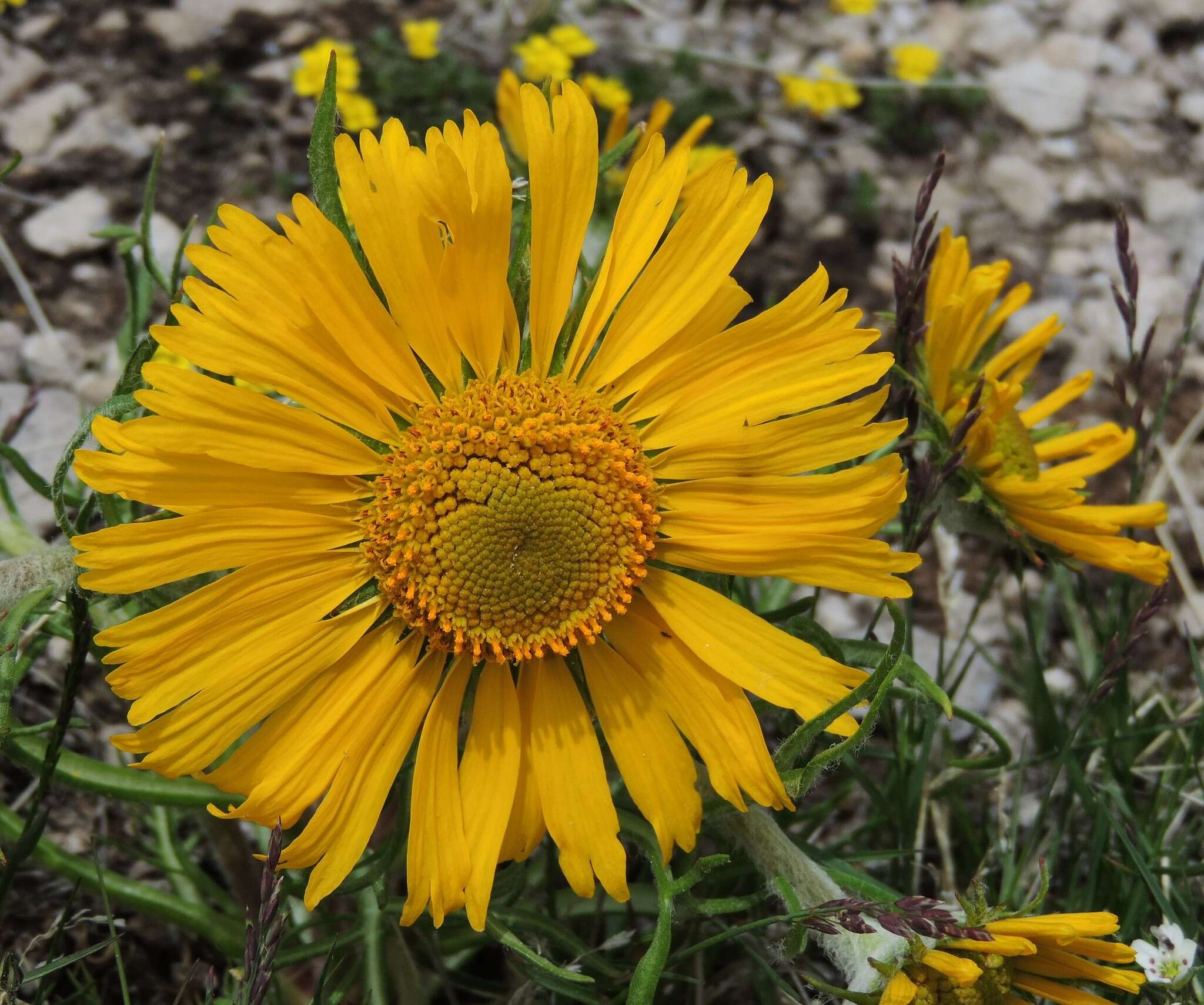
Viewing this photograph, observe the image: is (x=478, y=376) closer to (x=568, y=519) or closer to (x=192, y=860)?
(x=568, y=519)

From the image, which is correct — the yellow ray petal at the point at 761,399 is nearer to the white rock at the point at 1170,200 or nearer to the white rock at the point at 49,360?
the white rock at the point at 49,360

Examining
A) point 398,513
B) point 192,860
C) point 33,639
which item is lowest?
point 192,860

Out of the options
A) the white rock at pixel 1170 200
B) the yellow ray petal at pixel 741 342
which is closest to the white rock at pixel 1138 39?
the white rock at pixel 1170 200

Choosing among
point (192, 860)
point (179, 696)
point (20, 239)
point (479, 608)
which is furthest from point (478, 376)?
point (20, 239)

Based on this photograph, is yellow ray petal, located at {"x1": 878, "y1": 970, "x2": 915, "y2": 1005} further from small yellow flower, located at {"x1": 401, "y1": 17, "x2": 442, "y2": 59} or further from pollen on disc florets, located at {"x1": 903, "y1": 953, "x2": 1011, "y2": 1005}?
small yellow flower, located at {"x1": 401, "y1": 17, "x2": 442, "y2": 59}

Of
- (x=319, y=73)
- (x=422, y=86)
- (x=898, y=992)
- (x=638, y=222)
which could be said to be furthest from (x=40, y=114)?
(x=898, y=992)

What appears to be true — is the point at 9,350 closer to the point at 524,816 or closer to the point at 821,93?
the point at 524,816
